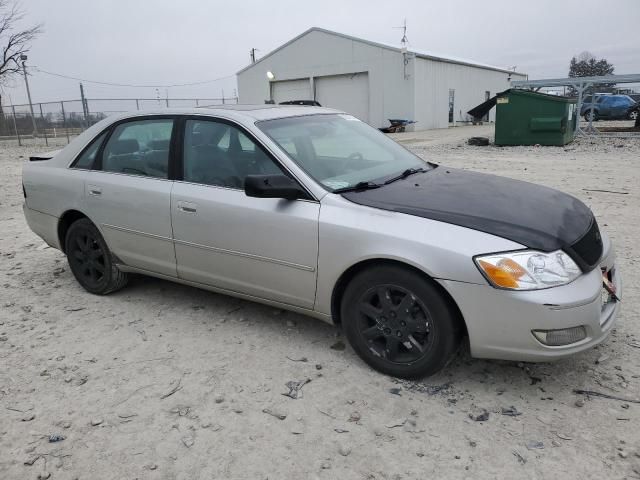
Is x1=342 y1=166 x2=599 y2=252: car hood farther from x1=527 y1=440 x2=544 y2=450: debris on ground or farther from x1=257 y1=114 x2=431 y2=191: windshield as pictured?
x1=527 y1=440 x2=544 y2=450: debris on ground

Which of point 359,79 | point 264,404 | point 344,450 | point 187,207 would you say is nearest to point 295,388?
point 264,404

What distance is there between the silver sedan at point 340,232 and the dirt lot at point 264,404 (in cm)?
31

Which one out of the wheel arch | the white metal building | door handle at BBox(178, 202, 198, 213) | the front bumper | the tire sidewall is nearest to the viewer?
the front bumper

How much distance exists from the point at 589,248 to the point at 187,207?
2.57 m

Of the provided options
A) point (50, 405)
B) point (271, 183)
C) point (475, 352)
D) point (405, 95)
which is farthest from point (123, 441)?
point (405, 95)

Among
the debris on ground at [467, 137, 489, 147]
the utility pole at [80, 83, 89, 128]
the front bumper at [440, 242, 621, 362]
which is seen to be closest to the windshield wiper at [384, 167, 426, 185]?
the front bumper at [440, 242, 621, 362]

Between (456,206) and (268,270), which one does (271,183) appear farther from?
(456,206)

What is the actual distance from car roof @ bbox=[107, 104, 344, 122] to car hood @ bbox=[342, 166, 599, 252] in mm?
980

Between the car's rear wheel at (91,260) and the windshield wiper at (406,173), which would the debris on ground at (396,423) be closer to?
the windshield wiper at (406,173)

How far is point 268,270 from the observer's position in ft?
11.1

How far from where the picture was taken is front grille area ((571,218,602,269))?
276cm

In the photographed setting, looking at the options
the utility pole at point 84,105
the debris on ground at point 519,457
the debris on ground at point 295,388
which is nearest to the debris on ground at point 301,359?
the debris on ground at point 295,388

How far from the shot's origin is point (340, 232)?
302 cm

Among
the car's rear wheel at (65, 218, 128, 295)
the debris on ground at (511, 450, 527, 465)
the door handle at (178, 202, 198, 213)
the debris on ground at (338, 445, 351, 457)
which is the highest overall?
the door handle at (178, 202, 198, 213)
